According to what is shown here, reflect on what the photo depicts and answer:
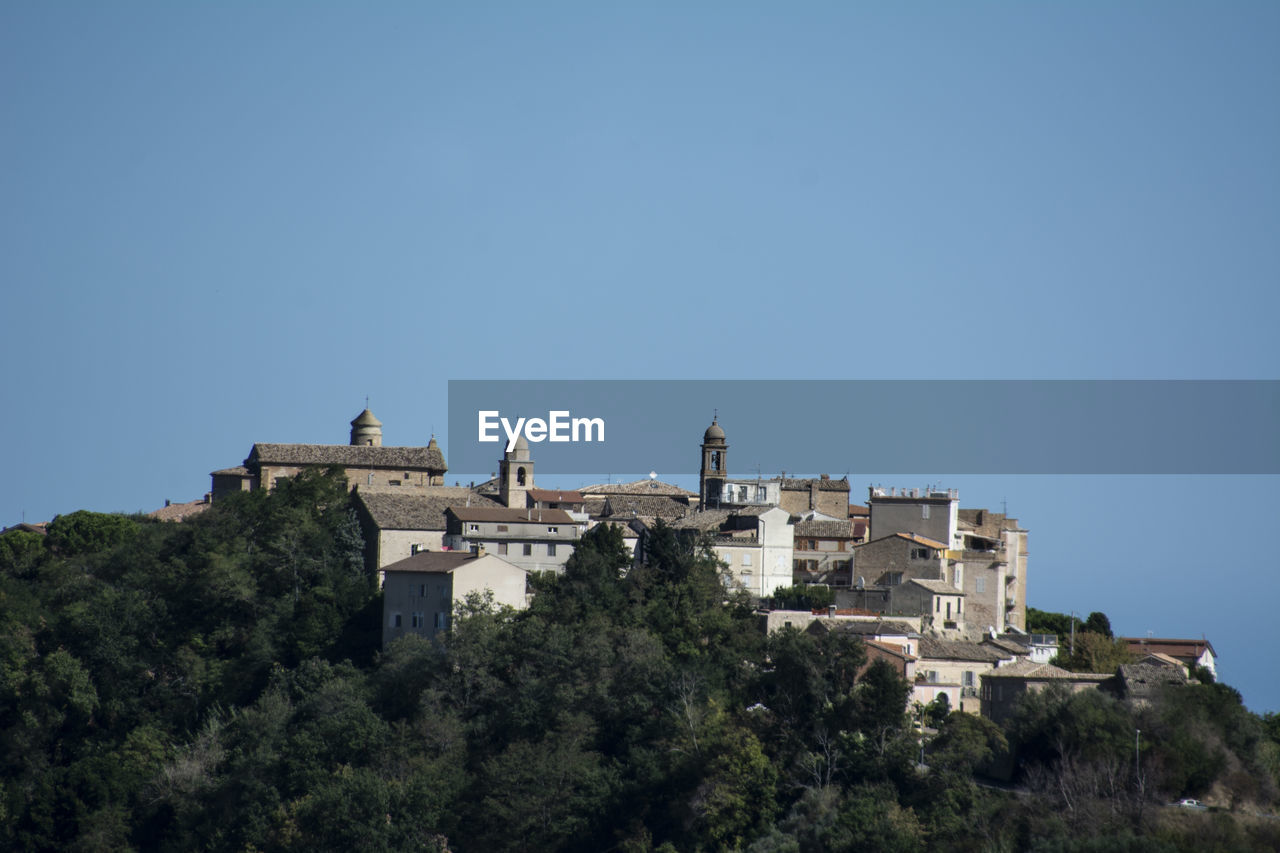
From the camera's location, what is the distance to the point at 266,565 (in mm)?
73062

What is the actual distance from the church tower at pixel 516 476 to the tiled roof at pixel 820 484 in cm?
1376

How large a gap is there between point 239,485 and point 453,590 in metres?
23.8

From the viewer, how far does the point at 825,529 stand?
77.0m

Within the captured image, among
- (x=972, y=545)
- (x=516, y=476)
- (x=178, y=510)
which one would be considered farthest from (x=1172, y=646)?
(x=178, y=510)

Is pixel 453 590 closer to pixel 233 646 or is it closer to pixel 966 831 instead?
pixel 233 646

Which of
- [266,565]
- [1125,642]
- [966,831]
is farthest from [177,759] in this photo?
[1125,642]

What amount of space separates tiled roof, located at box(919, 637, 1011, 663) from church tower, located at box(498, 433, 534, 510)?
21.3 meters

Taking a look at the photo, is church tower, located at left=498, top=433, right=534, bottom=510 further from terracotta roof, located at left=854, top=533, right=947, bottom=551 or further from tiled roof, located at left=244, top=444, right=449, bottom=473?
terracotta roof, located at left=854, top=533, right=947, bottom=551

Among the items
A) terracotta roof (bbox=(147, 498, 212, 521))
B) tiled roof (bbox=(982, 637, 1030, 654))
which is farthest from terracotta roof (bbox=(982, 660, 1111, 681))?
terracotta roof (bbox=(147, 498, 212, 521))

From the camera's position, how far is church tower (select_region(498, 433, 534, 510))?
78.1 meters

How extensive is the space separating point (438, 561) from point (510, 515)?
176 inches

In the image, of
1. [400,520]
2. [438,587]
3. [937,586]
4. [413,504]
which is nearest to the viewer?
[438,587]

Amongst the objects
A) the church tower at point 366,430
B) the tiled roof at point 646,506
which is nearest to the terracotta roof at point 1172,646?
the tiled roof at point 646,506

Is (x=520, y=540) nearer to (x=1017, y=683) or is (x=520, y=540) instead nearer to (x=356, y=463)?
(x=356, y=463)
